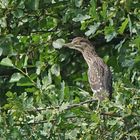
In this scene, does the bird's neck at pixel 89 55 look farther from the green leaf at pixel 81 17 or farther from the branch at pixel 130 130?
the branch at pixel 130 130

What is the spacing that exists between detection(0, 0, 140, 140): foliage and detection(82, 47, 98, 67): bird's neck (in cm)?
10

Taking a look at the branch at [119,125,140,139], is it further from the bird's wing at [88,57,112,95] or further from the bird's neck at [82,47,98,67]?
the bird's neck at [82,47,98,67]

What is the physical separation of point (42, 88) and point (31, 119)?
1.05 feet

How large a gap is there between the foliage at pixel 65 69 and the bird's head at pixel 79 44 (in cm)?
8

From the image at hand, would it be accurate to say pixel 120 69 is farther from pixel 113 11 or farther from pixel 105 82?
pixel 113 11

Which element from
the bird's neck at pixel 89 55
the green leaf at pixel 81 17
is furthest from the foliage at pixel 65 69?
the bird's neck at pixel 89 55

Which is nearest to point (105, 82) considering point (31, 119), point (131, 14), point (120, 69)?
point (120, 69)

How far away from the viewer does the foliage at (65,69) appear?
5.51m

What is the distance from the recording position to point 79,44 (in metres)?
6.90

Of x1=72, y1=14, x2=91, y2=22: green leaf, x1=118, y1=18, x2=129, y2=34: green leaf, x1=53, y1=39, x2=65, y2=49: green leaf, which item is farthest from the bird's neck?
x1=118, y1=18, x2=129, y2=34: green leaf

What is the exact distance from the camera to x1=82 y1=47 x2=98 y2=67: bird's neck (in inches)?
276

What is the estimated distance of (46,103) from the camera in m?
5.70

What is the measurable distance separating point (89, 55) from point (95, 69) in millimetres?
208

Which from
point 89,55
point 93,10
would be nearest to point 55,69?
point 89,55
